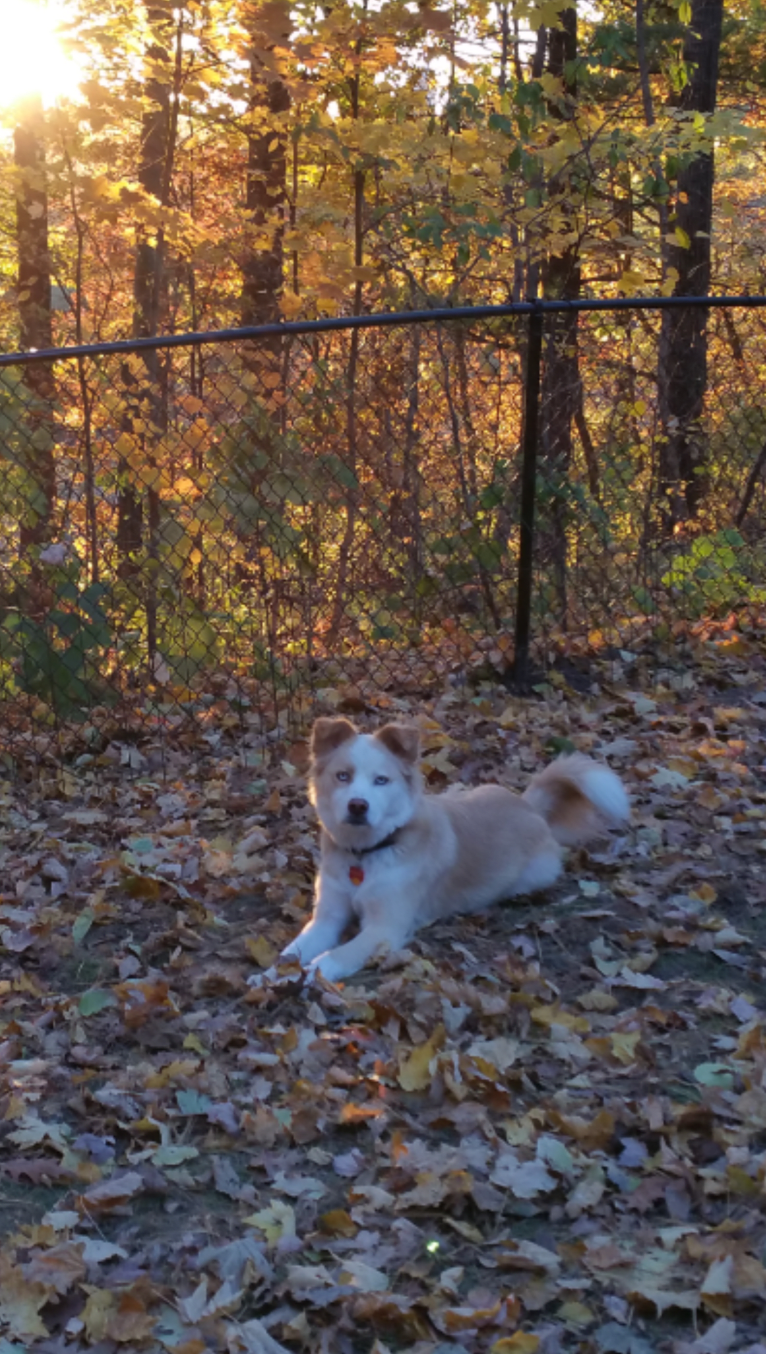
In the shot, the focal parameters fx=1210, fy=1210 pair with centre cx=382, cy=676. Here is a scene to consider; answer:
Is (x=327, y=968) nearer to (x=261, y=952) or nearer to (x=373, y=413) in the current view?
(x=261, y=952)

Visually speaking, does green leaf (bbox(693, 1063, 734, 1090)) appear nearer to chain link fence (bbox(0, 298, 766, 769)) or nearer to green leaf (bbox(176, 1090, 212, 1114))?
green leaf (bbox(176, 1090, 212, 1114))

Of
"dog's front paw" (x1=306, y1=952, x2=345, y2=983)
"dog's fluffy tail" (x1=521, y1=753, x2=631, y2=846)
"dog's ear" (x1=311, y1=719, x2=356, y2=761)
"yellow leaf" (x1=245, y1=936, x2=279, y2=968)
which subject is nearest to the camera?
"dog's front paw" (x1=306, y1=952, x2=345, y2=983)

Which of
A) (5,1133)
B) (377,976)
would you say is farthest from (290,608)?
(5,1133)

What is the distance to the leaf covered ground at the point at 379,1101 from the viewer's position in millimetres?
2500

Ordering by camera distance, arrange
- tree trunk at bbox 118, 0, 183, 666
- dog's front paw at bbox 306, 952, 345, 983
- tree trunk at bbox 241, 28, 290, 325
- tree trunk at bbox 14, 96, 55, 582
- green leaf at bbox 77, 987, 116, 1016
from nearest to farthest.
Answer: green leaf at bbox 77, 987, 116, 1016
dog's front paw at bbox 306, 952, 345, 983
tree trunk at bbox 14, 96, 55, 582
tree trunk at bbox 118, 0, 183, 666
tree trunk at bbox 241, 28, 290, 325

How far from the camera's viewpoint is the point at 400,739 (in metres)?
4.40

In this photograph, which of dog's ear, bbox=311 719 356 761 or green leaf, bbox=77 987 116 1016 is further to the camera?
dog's ear, bbox=311 719 356 761

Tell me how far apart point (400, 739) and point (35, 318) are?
704cm

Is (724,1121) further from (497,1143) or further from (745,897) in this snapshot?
(745,897)

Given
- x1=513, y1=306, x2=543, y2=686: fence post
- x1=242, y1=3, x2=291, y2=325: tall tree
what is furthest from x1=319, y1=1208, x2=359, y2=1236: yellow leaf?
x1=242, y1=3, x2=291, y2=325: tall tree

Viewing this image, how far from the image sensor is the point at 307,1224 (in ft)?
9.15

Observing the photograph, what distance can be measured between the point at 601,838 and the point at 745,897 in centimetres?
78

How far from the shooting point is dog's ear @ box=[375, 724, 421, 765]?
439 centimetres

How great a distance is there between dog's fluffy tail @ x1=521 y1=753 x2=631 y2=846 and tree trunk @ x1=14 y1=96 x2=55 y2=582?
2858 mm
